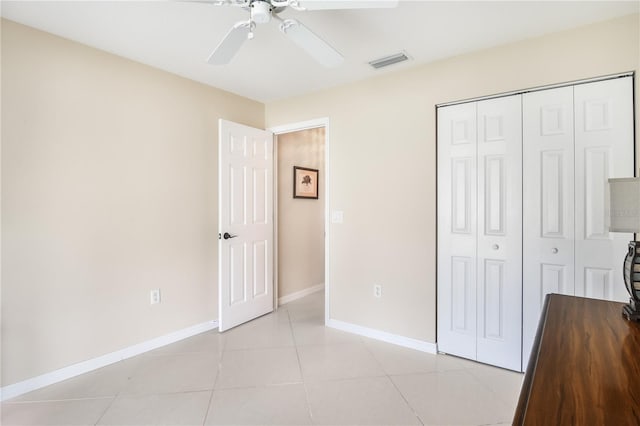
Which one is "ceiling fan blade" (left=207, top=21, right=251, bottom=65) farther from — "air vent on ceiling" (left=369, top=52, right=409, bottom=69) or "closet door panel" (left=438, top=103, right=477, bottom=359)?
"closet door panel" (left=438, top=103, right=477, bottom=359)

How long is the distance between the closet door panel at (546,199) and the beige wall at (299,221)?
260 cm

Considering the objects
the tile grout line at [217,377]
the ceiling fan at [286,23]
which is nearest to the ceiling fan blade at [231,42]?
the ceiling fan at [286,23]

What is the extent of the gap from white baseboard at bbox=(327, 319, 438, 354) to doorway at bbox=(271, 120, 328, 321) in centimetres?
97

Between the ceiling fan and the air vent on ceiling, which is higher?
the air vent on ceiling

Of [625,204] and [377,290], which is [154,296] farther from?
[625,204]

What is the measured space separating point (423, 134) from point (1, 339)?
3262mm

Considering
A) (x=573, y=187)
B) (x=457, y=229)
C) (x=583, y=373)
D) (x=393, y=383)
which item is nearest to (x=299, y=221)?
(x=457, y=229)

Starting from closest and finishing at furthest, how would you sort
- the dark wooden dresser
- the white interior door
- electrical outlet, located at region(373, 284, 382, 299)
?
the dark wooden dresser, electrical outlet, located at region(373, 284, 382, 299), the white interior door

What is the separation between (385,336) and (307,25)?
255 cm

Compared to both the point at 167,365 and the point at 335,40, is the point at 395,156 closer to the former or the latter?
the point at 335,40

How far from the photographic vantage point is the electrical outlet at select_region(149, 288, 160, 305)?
2.73 meters

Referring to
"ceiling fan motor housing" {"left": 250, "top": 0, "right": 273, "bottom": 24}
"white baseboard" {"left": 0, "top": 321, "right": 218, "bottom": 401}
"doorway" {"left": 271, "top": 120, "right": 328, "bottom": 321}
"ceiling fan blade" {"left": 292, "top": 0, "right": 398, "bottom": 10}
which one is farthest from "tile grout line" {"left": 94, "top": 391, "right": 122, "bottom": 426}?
"ceiling fan blade" {"left": 292, "top": 0, "right": 398, "bottom": 10}

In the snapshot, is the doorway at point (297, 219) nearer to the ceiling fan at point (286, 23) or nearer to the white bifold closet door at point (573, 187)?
the ceiling fan at point (286, 23)

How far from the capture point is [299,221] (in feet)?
14.1
